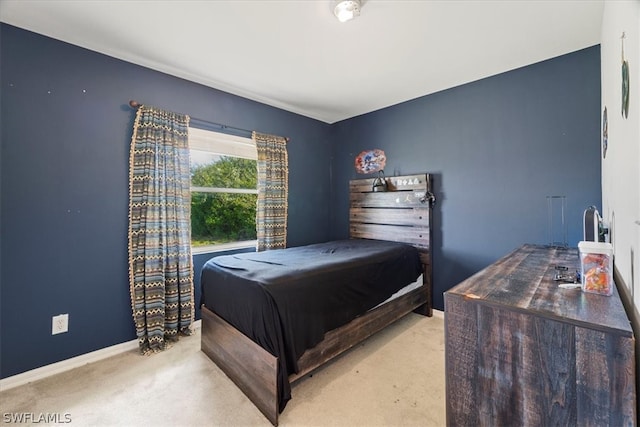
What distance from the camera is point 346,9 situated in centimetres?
163

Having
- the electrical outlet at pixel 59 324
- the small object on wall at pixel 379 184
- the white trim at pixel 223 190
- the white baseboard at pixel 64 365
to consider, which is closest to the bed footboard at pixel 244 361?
the white baseboard at pixel 64 365

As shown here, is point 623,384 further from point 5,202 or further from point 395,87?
point 5,202

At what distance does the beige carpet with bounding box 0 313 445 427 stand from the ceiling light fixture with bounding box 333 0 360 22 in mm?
2370

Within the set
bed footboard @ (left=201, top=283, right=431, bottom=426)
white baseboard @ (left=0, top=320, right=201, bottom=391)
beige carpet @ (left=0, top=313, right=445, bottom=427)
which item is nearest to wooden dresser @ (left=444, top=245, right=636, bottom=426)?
beige carpet @ (left=0, top=313, right=445, bottom=427)

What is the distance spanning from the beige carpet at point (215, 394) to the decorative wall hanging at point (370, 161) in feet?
6.98

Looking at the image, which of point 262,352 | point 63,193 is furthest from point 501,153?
point 63,193

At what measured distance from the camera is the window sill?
275cm

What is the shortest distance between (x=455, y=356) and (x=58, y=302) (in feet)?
8.60

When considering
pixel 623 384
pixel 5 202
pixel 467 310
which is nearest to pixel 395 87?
pixel 467 310

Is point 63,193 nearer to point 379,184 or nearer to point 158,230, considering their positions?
point 158,230

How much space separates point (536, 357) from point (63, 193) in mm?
2878

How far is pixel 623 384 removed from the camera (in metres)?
0.69

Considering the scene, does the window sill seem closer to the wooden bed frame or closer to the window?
the window

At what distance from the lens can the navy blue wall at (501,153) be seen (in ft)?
7.07
